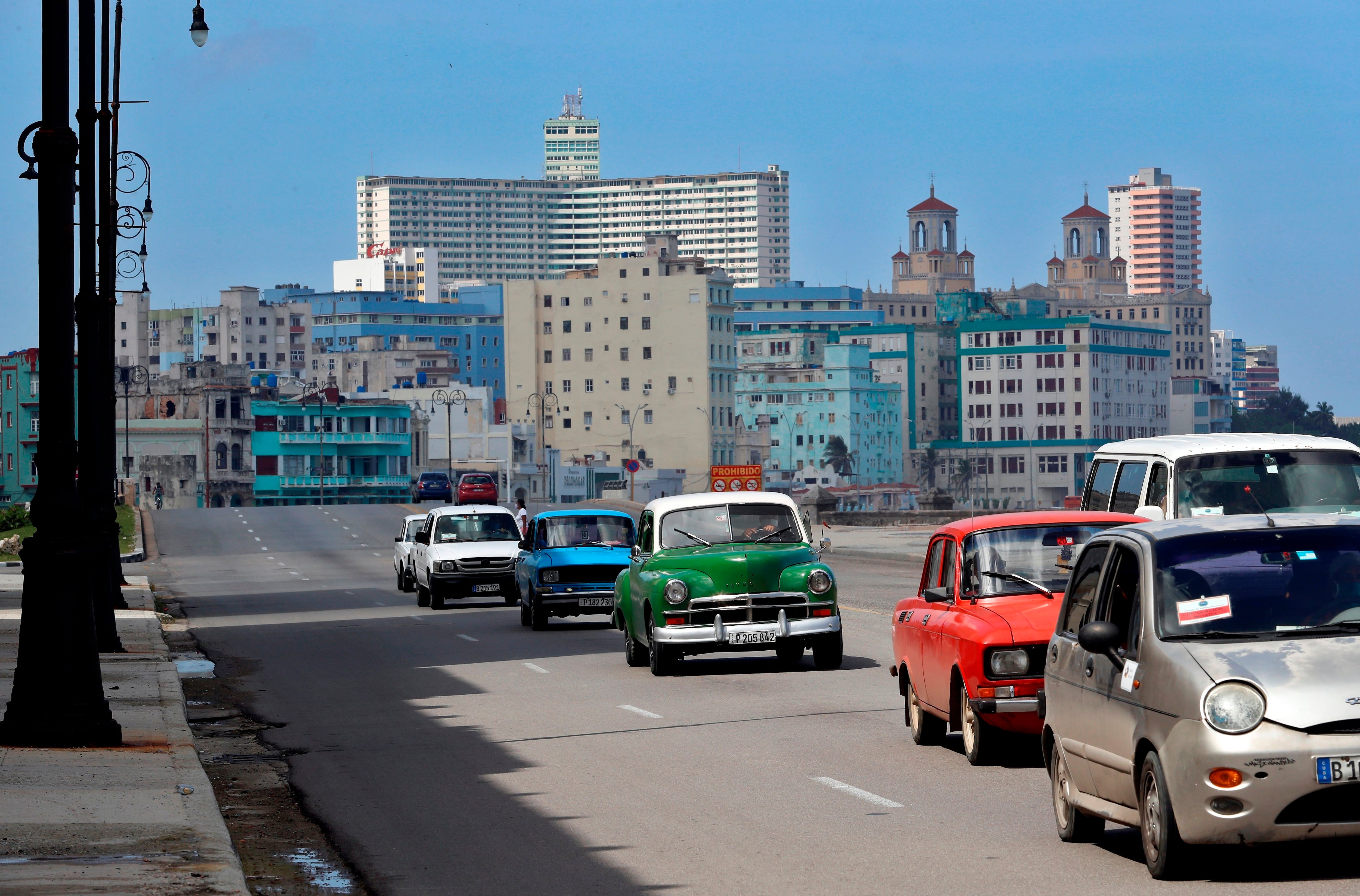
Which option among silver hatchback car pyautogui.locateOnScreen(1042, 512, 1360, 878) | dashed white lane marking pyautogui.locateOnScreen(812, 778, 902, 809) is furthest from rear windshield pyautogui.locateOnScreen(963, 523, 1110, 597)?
silver hatchback car pyautogui.locateOnScreen(1042, 512, 1360, 878)

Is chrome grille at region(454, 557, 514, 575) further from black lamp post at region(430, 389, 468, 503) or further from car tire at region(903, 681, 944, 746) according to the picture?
black lamp post at region(430, 389, 468, 503)

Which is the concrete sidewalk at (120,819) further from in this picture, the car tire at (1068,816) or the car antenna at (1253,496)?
the car antenna at (1253,496)

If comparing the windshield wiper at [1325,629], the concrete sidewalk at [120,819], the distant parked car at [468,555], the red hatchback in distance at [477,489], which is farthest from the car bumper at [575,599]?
the red hatchback in distance at [477,489]

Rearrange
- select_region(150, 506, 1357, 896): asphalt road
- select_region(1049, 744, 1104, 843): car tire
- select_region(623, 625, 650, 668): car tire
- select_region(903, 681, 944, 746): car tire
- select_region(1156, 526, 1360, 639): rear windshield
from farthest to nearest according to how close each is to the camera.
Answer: select_region(623, 625, 650, 668): car tire
select_region(903, 681, 944, 746): car tire
select_region(1049, 744, 1104, 843): car tire
select_region(150, 506, 1357, 896): asphalt road
select_region(1156, 526, 1360, 639): rear windshield

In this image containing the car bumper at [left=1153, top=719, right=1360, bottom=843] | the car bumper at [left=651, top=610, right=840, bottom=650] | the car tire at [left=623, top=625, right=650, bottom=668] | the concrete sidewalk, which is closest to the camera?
the car bumper at [left=1153, top=719, right=1360, bottom=843]

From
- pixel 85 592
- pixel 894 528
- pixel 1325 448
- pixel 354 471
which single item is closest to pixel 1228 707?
pixel 85 592

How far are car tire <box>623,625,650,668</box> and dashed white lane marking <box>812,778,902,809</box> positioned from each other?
882cm

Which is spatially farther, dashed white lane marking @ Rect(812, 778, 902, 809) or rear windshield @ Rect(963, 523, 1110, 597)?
rear windshield @ Rect(963, 523, 1110, 597)

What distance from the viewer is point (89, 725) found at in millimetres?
13344

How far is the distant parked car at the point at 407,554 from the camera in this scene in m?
39.9

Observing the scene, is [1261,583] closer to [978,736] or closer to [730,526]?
[978,736]

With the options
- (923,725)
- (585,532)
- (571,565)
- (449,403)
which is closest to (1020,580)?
(923,725)

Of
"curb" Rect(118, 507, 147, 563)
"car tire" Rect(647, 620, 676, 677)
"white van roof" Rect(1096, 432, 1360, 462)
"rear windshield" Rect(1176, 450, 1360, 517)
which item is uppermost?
"white van roof" Rect(1096, 432, 1360, 462)

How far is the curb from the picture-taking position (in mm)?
59438
